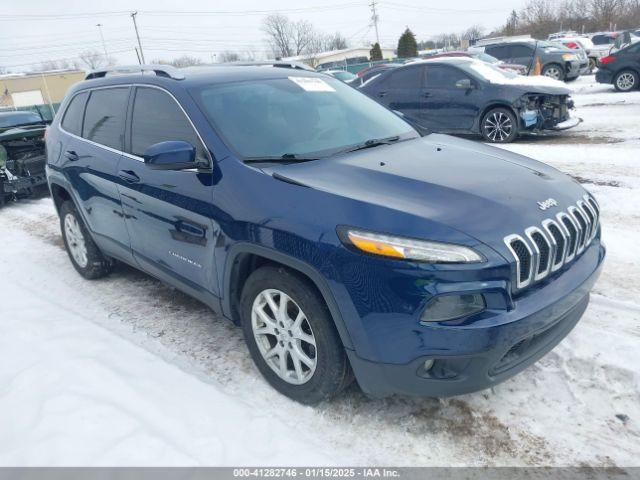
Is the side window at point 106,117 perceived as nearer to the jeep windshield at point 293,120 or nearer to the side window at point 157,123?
the side window at point 157,123

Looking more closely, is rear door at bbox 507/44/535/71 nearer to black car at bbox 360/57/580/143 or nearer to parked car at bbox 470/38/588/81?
parked car at bbox 470/38/588/81

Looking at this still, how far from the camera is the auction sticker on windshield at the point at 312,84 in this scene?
3555 millimetres

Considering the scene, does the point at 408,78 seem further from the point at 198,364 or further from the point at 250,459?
the point at 250,459

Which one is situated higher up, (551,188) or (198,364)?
(551,188)

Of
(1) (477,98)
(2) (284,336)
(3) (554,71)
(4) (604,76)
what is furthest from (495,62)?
(2) (284,336)

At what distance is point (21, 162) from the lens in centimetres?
806

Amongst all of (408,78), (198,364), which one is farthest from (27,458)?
(408,78)

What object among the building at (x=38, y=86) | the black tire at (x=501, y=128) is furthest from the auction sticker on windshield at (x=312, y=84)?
the building at (x=38, y=86)

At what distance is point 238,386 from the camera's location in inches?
114

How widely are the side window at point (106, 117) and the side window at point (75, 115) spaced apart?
0.13 m

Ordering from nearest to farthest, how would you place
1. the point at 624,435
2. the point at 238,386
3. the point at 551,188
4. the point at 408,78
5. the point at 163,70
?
the point at 624,435
the point at 551,188
the point at 238,386
the point at 163,70
the point at 408,78

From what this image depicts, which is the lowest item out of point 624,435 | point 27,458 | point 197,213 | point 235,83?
point 624,435

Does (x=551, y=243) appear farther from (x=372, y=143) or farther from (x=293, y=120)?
(x=293, y=120)

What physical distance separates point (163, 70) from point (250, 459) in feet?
8.51
